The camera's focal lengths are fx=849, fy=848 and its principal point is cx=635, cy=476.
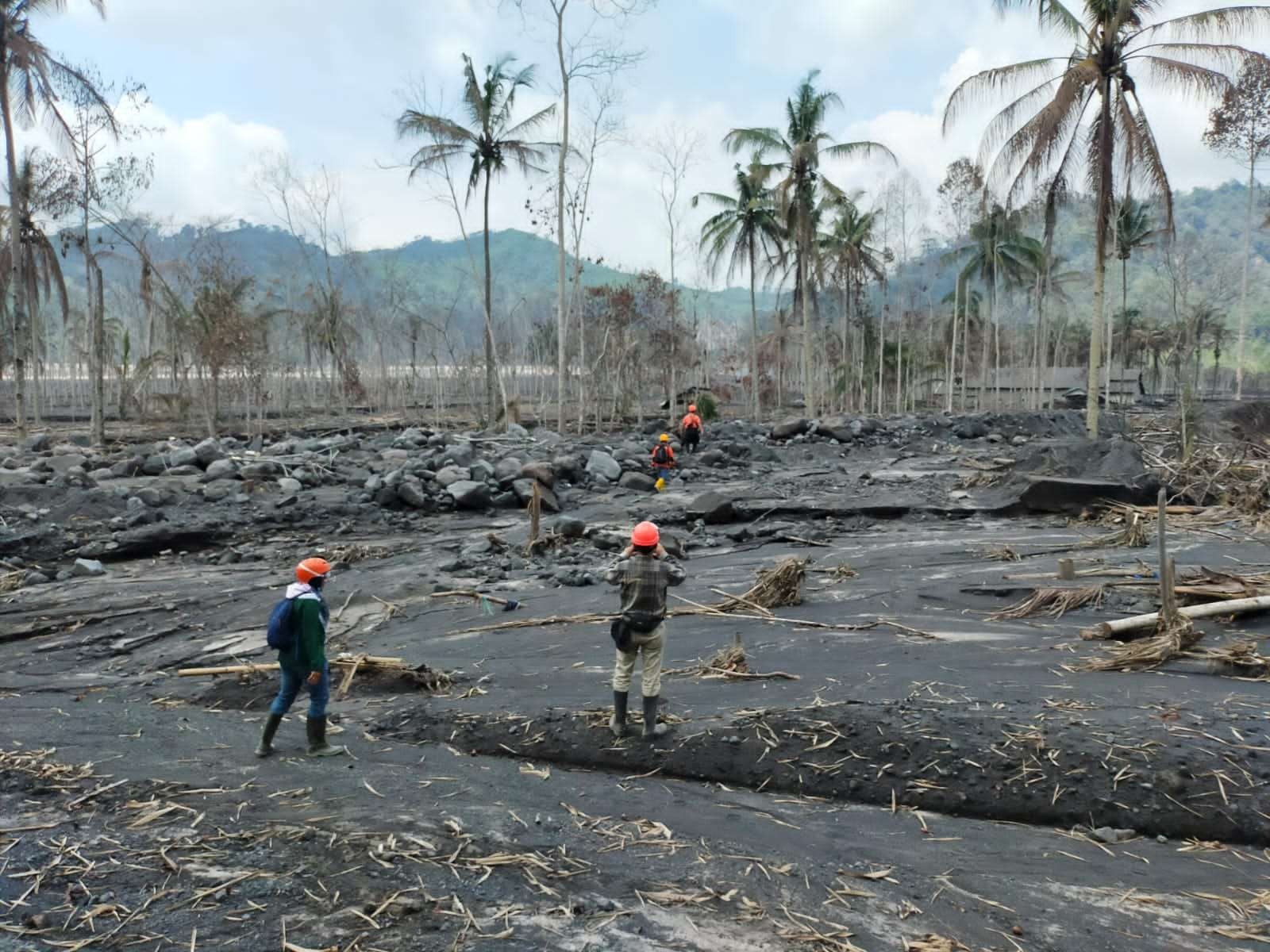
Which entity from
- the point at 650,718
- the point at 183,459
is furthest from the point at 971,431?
the point at 650,718

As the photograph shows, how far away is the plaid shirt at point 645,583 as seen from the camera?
5.62 m

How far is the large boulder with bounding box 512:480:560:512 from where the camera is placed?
16.2 meters

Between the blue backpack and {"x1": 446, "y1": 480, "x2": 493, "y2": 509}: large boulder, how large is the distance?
10748 mm

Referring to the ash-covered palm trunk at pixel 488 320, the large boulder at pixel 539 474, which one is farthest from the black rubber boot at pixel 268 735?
the ash-covered palm trunk at pixel 488 320

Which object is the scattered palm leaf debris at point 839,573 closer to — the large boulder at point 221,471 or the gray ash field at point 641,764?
the gray ash field at point 641,764

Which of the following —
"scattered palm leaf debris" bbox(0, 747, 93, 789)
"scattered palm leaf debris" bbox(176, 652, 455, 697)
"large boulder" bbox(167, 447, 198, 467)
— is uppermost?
"large boulder" bbox(167, 447, 198, 467)

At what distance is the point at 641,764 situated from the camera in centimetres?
538

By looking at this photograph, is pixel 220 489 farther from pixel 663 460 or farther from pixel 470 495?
pixel 663 460

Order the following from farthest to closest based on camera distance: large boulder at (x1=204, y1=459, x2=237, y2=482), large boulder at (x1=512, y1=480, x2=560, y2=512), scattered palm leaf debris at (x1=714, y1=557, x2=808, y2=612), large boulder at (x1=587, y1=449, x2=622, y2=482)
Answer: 1. large boulder at (x1=587, y1=449, x2=622, y2=482)
2. large boulder at (x1=204, y1=459, x2=237, y2=482)
3. large boulder at (x1=512, y1=480, x2=560, y2=512)
4. scattered palm leaf debris at (x1=714, y1=557, x2=808, y2=612)

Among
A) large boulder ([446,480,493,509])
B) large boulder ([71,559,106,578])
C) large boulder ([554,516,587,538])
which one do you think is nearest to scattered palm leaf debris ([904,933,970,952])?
large boulder ([554,516,587,538])

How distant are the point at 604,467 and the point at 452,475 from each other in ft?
12.3

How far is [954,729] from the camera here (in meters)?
5.29

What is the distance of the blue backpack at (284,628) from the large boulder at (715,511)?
9.40m

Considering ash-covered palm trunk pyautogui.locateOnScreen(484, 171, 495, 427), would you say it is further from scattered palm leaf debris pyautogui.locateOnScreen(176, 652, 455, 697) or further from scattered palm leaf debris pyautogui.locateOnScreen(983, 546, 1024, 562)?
scattered palm leaf debris pyautogui.locateOnScreen(176, 652, 455, 697)
